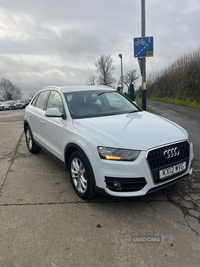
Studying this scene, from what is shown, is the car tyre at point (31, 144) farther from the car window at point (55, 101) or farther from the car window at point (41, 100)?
the car window at point (55, 101)

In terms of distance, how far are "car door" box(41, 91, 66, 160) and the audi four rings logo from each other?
5.66 ft

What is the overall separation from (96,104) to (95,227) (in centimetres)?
218

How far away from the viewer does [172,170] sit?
284cm

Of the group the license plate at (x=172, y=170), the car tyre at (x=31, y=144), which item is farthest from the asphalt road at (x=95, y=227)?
the car tyre at (x=31, y=144)

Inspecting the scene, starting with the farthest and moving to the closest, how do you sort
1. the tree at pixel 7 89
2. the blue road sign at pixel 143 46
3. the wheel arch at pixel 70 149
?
the tree at pixel 7 89
the blue road sign at pixel 143 46
the wheel arch at pixel 70 149

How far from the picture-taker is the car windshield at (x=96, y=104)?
3.72m

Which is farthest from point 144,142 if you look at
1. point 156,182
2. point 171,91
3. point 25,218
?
point 171,91

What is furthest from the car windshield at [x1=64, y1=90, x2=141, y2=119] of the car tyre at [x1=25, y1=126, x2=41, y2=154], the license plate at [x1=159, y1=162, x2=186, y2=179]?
the car tyre at [x1=25, y1=126, x2=41, y2=154]

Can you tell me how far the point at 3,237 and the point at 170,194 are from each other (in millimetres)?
2361

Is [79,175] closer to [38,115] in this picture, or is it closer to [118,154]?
[118,154]

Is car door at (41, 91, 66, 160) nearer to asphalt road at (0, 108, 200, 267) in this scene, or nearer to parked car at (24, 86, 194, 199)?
parked car at (24, 86, 194, 199)

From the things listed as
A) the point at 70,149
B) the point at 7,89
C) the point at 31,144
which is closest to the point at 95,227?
the point at 70,149

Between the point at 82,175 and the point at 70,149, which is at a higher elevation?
the point at 70,149

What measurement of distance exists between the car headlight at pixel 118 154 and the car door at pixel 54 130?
119 centimetres
